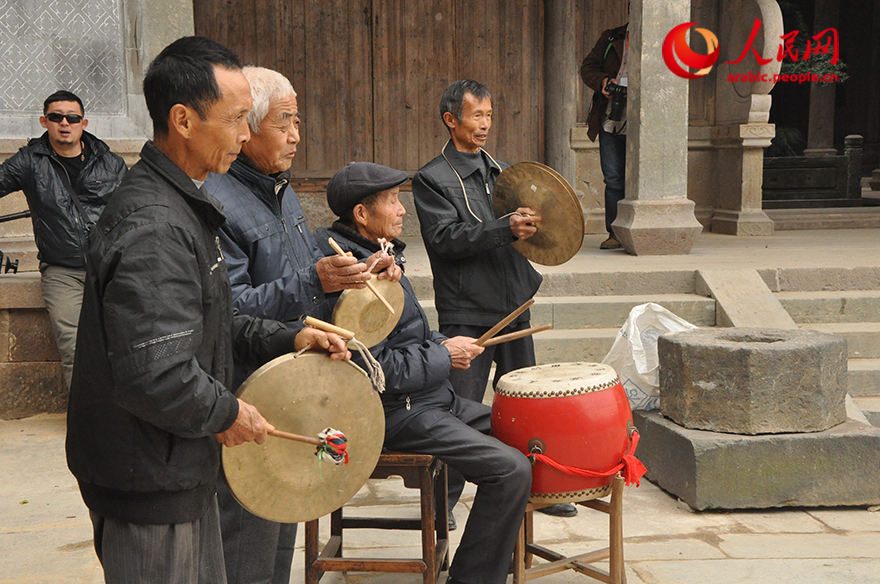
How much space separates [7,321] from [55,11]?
1925 mm

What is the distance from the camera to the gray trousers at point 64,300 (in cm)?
509

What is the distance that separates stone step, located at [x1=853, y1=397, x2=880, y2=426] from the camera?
484 centimetres

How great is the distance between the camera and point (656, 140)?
6.75m

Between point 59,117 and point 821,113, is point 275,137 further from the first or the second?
point 821,113

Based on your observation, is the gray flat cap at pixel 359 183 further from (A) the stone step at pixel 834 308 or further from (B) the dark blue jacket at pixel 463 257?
(A) the stone step at pixel 834 308

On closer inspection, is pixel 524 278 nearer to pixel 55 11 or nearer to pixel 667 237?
pixel 667 237

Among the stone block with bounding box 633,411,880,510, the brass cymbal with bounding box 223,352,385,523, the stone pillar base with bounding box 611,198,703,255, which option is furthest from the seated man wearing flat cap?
the stone pillar base with bounding box 611,198,703,255

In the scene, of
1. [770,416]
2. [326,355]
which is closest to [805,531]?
[770,416]

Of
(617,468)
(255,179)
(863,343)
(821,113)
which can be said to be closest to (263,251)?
(255,179)

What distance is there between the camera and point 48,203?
501 cm

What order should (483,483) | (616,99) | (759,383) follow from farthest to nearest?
(616,99)
(759,383)
(483,483)

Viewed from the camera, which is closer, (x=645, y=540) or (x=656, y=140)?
(x=645, y=540)

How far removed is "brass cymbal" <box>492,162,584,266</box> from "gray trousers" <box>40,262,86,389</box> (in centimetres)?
263

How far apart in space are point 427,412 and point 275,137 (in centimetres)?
97
